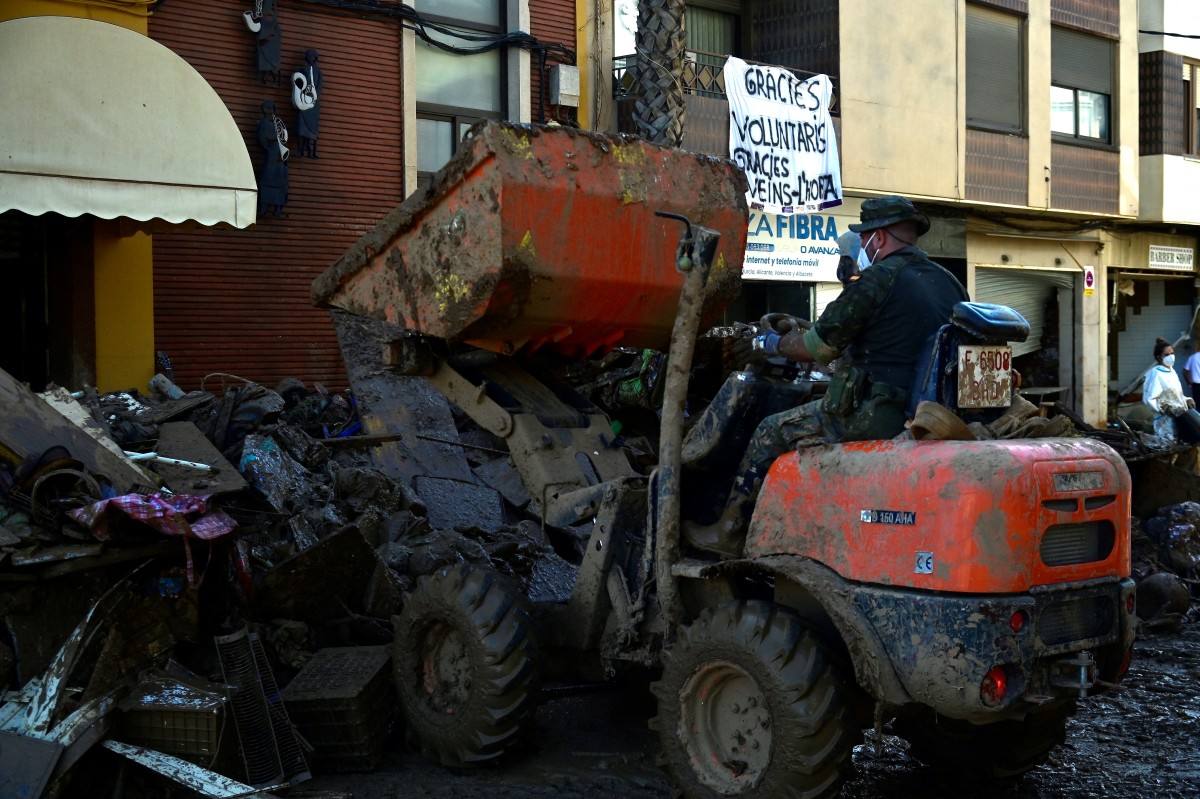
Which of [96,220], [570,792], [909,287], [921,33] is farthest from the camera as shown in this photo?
[921,33]

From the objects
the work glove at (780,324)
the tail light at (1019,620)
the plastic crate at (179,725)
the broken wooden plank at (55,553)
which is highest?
the work glove at (780,324)

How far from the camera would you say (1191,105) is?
23953 mm

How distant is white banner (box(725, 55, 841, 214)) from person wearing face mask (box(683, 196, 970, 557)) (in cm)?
1057

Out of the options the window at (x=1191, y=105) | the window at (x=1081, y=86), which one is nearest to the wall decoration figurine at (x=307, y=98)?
the window at (x=1081, y=86)

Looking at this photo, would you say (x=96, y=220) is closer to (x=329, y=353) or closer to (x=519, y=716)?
(x=329, y=353)

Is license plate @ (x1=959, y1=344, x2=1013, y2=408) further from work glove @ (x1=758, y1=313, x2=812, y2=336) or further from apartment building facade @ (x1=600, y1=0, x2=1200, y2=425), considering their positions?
apartment building facade @ (x1=600, y1=0, x2=1200, y2=425)

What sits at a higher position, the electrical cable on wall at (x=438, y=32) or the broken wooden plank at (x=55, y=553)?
the electrical cable on wall at (x=438, y=32)

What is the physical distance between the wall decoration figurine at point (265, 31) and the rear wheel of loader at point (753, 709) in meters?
8.68

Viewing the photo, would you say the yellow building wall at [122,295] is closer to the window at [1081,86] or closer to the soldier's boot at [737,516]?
the soldier's boot at [737,516]

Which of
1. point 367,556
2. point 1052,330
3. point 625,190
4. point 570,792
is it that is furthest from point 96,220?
point 1052,330

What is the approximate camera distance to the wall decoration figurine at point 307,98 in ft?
39.5

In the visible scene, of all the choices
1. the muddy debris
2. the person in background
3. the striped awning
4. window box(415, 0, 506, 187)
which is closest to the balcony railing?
window box(415, 0, 506, 187)

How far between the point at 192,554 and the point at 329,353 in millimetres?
6710

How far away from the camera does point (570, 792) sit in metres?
5.38
